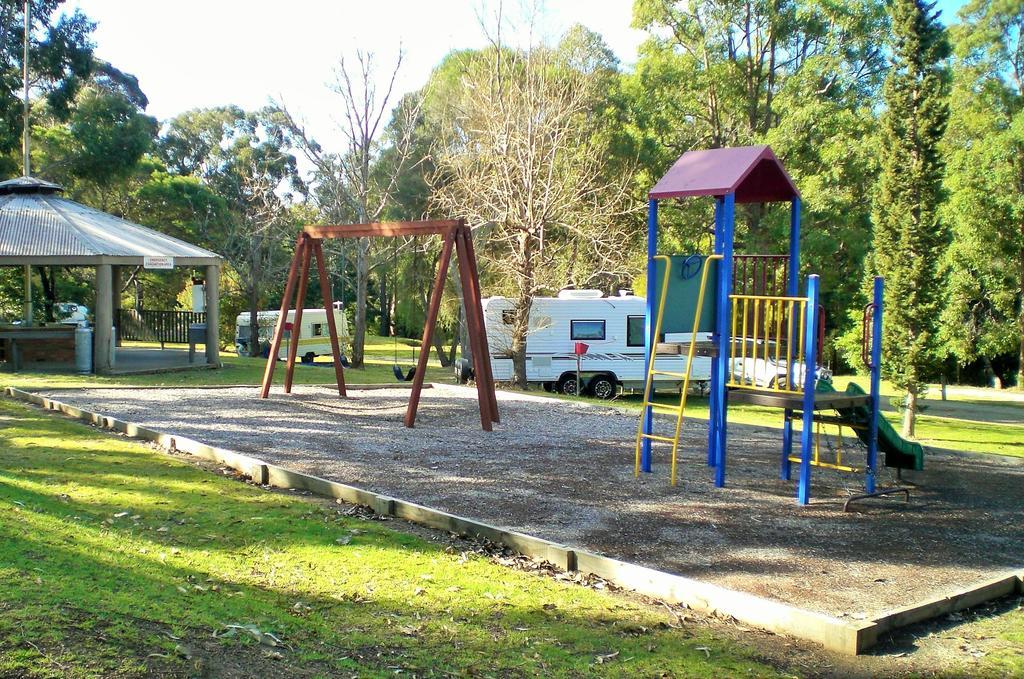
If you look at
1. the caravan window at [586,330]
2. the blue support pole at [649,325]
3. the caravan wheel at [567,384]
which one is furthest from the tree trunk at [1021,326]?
the blue support pole at [649,325]

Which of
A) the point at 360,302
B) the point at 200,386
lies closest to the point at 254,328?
the point at 360,302

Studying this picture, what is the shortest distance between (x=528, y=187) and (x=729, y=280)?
1461cm

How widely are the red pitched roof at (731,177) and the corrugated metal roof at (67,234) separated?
14.3 metres

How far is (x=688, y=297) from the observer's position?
984 cm

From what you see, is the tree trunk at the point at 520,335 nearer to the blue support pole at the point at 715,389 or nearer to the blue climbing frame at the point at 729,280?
the blue climbing frame at the point at 729,280

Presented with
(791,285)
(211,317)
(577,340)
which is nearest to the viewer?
(791,285)

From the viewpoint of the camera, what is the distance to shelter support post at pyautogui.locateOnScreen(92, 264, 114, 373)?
19656 millimetres

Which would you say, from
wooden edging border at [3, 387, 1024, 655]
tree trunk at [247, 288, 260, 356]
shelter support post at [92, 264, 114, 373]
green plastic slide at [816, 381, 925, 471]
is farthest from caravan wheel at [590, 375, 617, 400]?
tree trunk at [247, 288, 260, 356]

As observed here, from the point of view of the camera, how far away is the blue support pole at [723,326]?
30.6 ft

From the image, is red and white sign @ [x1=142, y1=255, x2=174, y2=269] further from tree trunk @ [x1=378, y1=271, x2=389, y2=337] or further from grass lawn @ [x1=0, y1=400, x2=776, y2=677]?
tree trunk @ [x1=378, y1=271, x2=389, y2=337]

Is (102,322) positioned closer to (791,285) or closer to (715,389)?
(715,389)

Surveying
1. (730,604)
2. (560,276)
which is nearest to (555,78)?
(560,276)

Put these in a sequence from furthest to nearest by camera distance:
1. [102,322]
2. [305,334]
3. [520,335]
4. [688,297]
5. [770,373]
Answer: [305,334], [770,373], [520,335], [102,322], [688,297]

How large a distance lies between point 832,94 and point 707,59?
499cm
